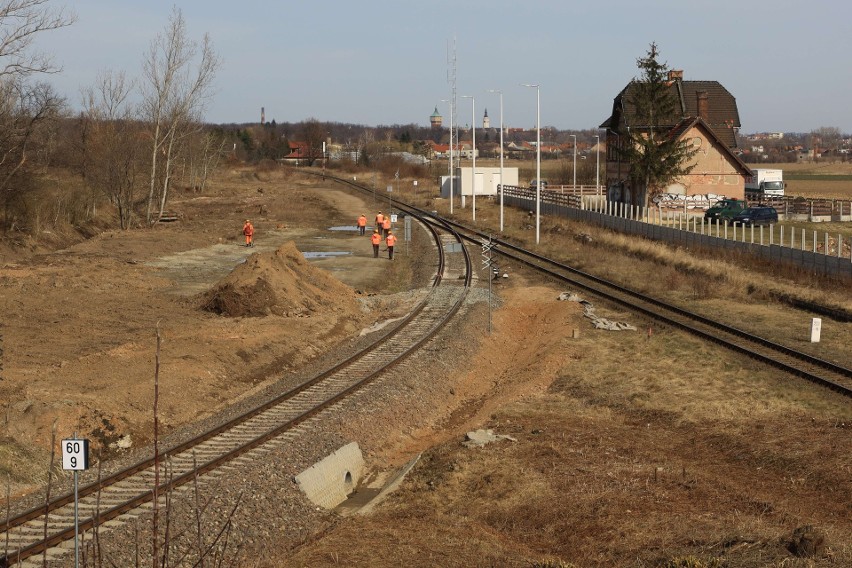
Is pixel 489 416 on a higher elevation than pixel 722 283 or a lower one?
lower

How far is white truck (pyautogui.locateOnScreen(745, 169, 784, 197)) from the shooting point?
253ft

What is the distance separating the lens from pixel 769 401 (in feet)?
58.2

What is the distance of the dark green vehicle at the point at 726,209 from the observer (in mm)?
55094

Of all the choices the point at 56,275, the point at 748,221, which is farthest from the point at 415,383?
the point at 748,221

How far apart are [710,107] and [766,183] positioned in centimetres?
1076

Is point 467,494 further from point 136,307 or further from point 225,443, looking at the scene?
point 136,307

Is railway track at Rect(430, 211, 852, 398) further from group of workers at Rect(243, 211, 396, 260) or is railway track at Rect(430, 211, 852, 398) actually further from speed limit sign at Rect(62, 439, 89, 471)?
speed limit sign at Rect(62, 439, 89, 471)

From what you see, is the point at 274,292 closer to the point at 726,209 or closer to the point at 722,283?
the point at 722,283

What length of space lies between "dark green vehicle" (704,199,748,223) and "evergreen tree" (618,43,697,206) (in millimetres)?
4927

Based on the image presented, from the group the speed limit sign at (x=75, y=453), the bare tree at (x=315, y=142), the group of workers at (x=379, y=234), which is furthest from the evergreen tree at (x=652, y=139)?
the bare tree at (x=315, y=142)

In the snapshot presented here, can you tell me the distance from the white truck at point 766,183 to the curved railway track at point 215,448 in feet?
181

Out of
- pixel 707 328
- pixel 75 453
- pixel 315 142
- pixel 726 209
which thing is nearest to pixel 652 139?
pixel 726 209

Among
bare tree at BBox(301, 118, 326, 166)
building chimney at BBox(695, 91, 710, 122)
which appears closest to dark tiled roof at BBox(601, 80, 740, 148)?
building chimney at BBox(695, 91, 710, 122)

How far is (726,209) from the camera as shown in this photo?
183 feet
